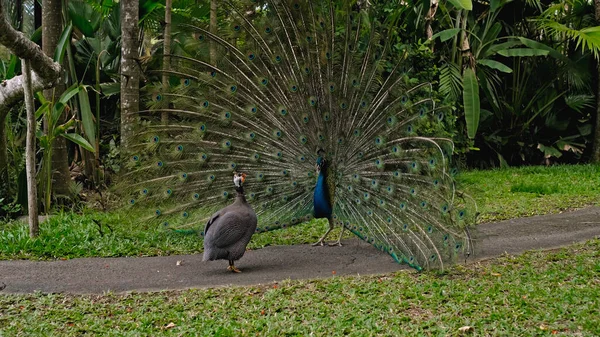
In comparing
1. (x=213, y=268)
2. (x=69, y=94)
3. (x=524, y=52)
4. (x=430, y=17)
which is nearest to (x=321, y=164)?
(x=213, y=268)

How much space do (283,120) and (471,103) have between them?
477 cm

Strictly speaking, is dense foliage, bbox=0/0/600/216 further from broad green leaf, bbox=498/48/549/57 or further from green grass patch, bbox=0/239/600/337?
green grass patch, bbox=0/239/600/337

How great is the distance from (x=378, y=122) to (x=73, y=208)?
4.65 meters

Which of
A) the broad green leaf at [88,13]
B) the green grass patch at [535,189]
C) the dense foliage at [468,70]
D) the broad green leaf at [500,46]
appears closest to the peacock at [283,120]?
the green grass patch at [535,189]

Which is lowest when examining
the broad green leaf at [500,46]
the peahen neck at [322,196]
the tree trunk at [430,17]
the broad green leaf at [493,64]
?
the peahen neck at [322,196]

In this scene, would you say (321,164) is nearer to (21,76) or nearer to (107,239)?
(107,239)

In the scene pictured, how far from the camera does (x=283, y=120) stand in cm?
636

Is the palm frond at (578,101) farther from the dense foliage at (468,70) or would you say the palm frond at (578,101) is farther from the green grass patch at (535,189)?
the green grass patch at (535,189)

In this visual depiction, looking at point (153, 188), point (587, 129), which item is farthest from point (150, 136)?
point (587, 129)

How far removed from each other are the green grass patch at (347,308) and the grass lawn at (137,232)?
83 centimetres

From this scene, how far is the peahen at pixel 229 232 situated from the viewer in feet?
17.8

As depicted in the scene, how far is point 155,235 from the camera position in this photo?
7.07m

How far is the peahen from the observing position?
17.8 ft

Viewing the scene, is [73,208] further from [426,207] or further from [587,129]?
[587,129]
